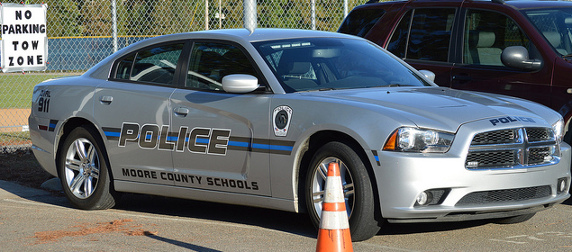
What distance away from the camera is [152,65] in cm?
762

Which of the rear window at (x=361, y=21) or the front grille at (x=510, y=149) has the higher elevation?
the rear window at (x=361, y=21)

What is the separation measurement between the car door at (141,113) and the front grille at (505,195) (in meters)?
2.45

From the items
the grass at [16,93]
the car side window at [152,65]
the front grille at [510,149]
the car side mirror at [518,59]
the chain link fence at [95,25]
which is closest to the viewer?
the front grille at [510,149]

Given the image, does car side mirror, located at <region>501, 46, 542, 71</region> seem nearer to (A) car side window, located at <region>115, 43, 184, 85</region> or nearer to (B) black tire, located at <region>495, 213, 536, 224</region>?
(B) black tire, located at <region>495, 213, 536, 224</region>

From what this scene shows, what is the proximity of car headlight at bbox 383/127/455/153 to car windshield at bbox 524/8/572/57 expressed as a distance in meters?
2.65

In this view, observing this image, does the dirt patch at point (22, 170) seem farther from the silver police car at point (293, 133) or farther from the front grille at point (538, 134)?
the front grille at point (538, 134)

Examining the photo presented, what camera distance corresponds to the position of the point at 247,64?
22.8ft

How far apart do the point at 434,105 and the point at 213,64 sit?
195cm

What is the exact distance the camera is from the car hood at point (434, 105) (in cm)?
584

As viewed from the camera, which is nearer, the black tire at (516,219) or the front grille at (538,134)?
the front grille at (538,134)

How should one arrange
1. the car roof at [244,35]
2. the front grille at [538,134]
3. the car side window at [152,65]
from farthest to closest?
the car side window at [152,65], the car roof at [244,35], the front grille at [538,134]

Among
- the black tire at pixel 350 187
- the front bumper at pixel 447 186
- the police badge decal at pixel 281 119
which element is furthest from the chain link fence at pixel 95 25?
the front bumper at pixel 447 186

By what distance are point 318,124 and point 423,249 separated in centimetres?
110

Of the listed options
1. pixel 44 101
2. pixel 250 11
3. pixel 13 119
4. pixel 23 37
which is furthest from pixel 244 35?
pixel 13 119
